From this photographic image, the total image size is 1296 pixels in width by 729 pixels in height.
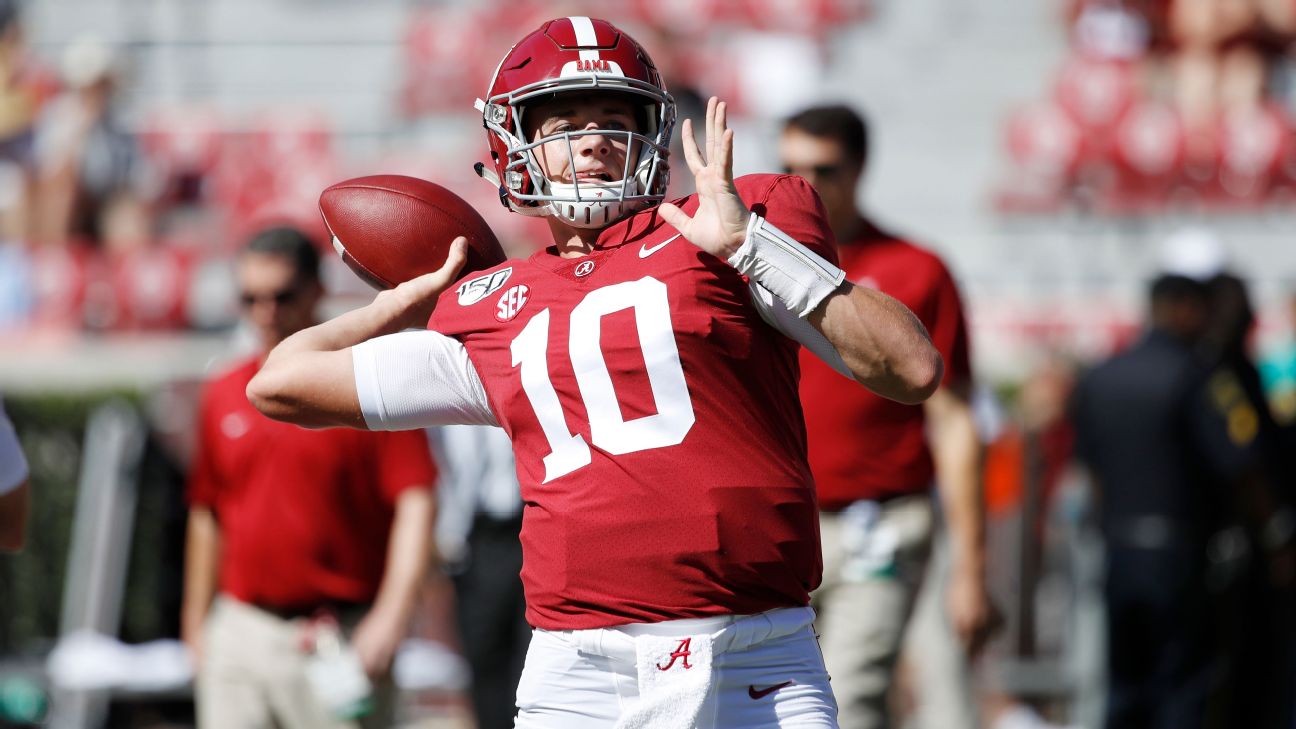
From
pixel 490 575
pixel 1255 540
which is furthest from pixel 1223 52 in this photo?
pixel 490 575

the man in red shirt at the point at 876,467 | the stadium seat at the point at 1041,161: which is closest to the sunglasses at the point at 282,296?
the man in red shirt at the point at 876,467

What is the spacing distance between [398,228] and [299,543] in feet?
6.38

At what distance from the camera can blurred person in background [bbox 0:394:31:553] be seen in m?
3.69

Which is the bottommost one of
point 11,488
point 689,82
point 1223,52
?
point 11,488

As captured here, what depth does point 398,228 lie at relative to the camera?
3.43 metres

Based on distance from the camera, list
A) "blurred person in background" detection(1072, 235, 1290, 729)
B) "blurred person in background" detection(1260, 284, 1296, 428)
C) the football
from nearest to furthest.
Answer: the football, "blurred person in background" detection(1072, 235, 1290, 729), "blurred person in background" detection(1260, 284, 1296, 428)

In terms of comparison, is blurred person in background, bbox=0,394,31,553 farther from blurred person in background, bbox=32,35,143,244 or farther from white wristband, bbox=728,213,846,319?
blurred person in background, bbox=32,35,143,244

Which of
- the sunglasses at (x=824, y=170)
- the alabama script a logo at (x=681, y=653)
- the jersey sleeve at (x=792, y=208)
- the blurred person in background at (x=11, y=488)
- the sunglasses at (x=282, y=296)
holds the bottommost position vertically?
the alabama script a logo at (x=681, y=653)

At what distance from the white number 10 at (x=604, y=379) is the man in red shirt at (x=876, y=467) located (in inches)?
83.5

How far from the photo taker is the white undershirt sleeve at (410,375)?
3.16 m

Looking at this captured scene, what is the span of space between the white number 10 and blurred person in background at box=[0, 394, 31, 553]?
128cm

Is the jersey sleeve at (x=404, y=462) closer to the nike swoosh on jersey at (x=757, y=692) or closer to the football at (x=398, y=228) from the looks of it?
the football at (x=398, y=228)

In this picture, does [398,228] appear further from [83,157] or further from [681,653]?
[83,157]

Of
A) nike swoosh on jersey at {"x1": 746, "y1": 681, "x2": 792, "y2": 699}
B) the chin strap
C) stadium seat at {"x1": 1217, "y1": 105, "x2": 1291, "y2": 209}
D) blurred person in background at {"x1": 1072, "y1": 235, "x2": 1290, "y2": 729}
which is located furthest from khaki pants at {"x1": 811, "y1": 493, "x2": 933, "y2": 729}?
stadium seat at {"x1": 1217, "y1": 105, "x2": 1291, "y2": 209}
